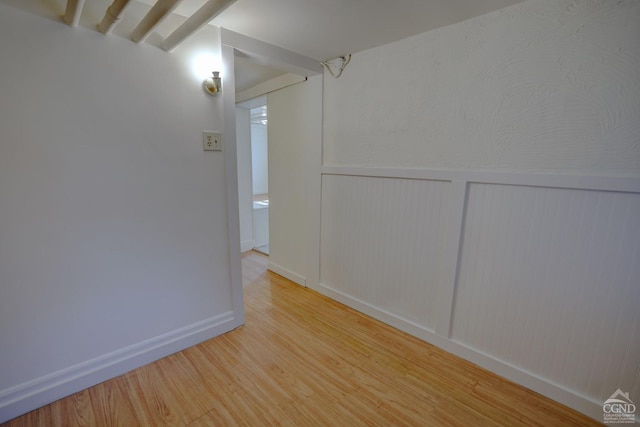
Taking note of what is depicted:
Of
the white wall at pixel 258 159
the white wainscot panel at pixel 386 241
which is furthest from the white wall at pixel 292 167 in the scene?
the white wall at pixel 258 159

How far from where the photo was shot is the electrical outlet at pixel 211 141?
1758mm

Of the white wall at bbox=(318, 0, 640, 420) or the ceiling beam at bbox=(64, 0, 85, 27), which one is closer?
the ceiling beam at bbox=(64, 0, 85, 27)

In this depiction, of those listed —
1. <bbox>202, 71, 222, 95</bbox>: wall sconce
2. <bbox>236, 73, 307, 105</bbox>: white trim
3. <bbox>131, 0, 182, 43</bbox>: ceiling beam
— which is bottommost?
<bbox>202, 71, 222, 95</bbox>: wall sconce

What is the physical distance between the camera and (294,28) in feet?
5.60

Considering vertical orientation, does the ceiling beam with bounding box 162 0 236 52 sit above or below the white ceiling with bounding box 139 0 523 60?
below

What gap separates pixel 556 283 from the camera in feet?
4.71

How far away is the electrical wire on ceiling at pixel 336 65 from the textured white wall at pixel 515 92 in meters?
0.08

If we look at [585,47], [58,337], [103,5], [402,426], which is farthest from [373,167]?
[58,337]

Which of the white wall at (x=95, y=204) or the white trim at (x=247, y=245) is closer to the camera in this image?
the white wall at (x=95, y=204)

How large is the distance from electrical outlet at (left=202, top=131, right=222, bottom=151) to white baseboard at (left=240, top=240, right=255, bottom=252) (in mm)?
2196

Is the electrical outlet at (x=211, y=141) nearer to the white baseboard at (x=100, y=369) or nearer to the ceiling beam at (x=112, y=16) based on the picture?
the ceiling beam at (x=112, y=16)

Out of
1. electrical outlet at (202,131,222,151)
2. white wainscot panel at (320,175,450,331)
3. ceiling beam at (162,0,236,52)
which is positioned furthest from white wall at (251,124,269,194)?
ceiling beam at (162,0,236,52)

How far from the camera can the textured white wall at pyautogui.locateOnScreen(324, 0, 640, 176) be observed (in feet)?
3.98

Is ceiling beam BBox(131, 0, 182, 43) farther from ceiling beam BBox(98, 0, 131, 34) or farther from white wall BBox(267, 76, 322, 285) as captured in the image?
white wall BBox(267, 76, 322, 285)
